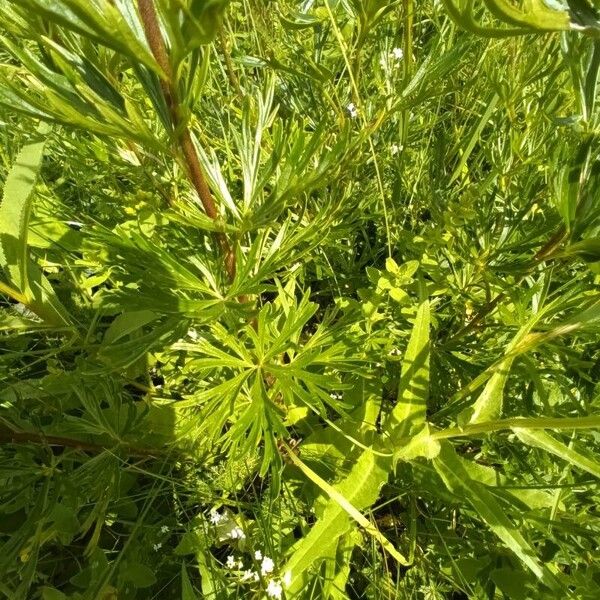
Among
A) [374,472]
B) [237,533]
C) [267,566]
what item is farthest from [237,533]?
[374,472]

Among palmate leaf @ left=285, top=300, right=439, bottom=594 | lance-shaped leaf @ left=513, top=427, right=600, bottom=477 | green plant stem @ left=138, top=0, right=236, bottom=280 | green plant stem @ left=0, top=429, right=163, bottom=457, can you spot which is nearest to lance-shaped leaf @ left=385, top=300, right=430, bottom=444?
palmate leaf @ left=285, top=300, right=439, bottom=594

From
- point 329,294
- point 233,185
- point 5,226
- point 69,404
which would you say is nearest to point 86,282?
point 69,404

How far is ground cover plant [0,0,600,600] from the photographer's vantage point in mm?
667

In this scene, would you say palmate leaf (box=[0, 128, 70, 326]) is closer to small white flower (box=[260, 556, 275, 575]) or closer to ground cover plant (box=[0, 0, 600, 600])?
ground cover plant (box=[0, 0, 600, 600])

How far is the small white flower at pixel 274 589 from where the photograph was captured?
85cm

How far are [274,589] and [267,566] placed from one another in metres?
0.07

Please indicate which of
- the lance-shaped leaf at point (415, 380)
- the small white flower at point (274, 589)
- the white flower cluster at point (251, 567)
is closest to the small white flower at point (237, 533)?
the white flower cluster at point (251, 567)

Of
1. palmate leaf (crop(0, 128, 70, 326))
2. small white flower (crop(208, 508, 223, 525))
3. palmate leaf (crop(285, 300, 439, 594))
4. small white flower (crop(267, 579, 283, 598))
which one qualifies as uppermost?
palmate leaf (crop(0, 128, 70, 326))

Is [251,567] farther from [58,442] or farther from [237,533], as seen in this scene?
[58,442]

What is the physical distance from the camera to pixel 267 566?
916 mm

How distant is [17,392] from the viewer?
940 mm

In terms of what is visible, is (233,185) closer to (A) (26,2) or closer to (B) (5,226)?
(B) (5,226)

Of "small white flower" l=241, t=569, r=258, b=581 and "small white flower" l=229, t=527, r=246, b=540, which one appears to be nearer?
"small white flower" l=241, t=569, r=258, b=581

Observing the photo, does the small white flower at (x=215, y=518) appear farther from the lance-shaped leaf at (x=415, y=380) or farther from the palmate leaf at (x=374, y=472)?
the lance-shaped leaf at (x=415, y=380)
